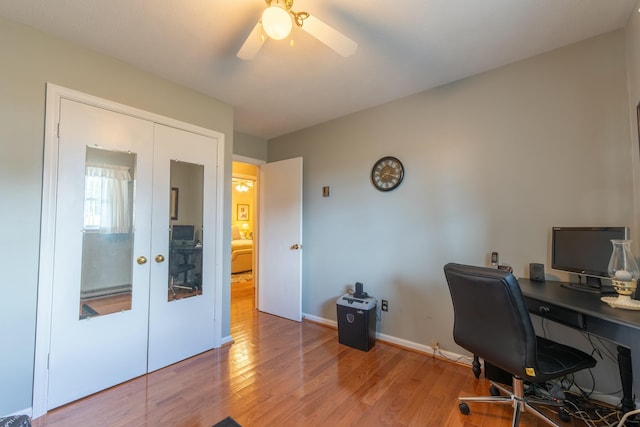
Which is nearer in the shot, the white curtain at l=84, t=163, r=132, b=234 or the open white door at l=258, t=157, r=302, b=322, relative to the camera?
the white curtain at l=84, t=163, r=132, b=234

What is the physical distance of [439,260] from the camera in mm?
2520

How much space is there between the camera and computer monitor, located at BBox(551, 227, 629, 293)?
1697 millimetres

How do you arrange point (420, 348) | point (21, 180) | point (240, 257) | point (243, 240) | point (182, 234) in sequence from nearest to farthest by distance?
point (21, 180)
point (182, 234)
point (420, 348)
point (240, 257)
point (243, 240)

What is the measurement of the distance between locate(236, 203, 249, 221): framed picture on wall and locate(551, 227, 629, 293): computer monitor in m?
7.34

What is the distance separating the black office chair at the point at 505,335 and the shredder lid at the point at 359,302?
1038mm

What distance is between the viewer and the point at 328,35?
145cm

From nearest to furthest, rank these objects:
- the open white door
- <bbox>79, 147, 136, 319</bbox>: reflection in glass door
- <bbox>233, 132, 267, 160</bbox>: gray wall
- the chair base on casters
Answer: the chair base on casters
<bbox>79, 147, 136, 319</bbox>: reflection in glass door
the open white door
<bbox>233, 132, 267, 160</bbox>: gray wall

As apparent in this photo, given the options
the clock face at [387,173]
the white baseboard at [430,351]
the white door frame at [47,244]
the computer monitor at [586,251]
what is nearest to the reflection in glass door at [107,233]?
the white door frame at [47,244]

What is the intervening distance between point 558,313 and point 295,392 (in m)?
1.76

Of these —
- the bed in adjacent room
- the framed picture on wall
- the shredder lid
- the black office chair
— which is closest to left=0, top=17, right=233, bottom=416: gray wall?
the shredder lid

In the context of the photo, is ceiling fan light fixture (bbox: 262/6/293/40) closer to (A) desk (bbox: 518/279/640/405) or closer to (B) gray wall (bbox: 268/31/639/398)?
(B) gray wall (bbox: 268/31/639/398)

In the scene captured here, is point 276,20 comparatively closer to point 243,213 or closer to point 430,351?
point 430,351

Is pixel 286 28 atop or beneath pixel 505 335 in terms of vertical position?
atop

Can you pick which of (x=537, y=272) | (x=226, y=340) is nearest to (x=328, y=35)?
(x=537, y=272)
